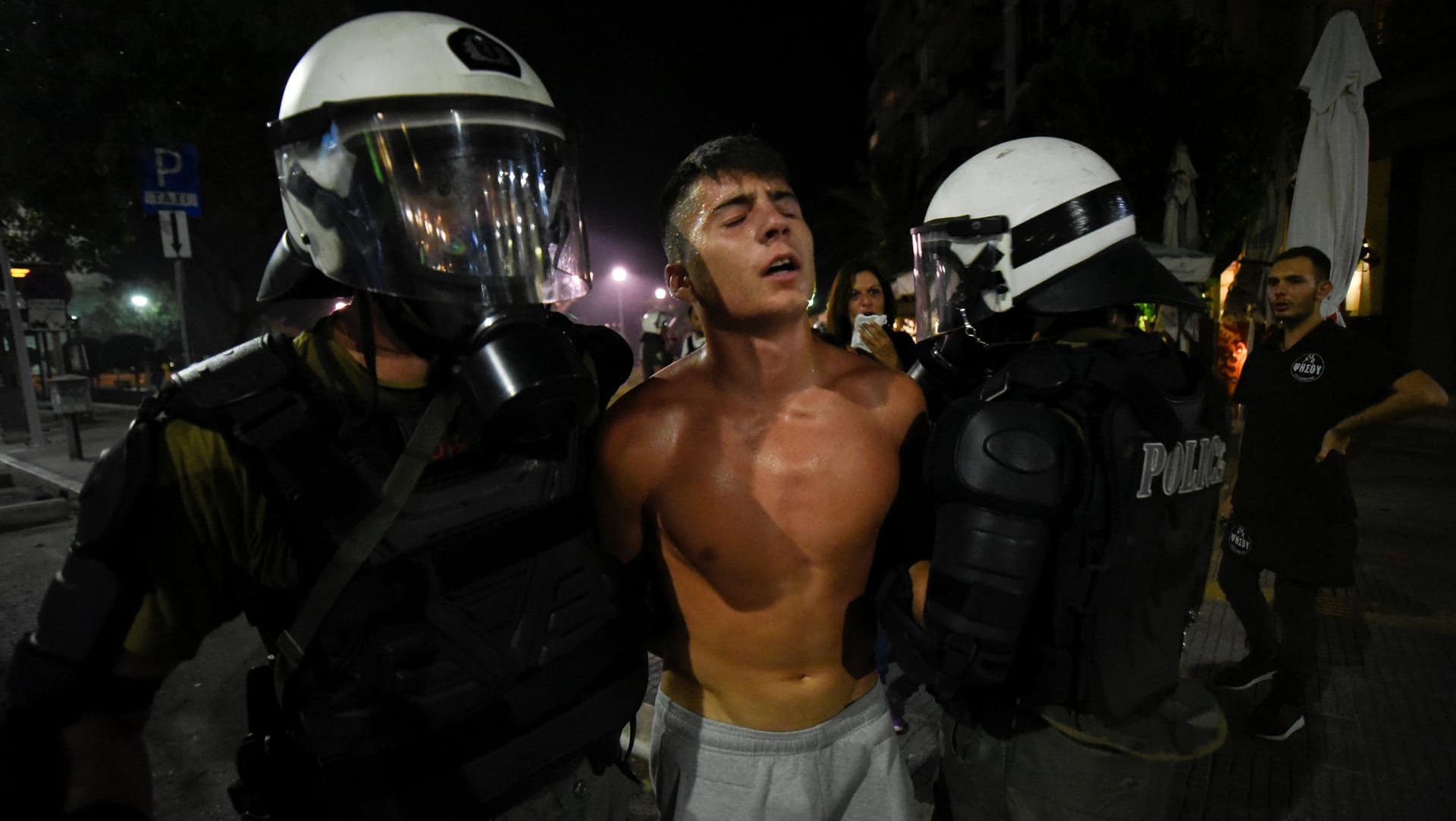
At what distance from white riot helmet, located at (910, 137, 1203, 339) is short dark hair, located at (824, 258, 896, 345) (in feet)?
7.31

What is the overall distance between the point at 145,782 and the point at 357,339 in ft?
2.67

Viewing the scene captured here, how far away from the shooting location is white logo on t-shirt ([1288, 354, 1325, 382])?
12.0ft

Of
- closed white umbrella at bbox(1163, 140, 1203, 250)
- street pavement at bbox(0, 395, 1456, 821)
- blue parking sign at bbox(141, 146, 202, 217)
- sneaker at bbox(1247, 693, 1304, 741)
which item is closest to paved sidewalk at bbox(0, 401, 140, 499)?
blue parking sign at bbox(141, 146, 202, 217)

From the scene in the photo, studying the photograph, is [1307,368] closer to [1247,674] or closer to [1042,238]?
[1247,674]

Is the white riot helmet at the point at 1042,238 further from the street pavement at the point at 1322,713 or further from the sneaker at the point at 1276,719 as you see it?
the sneaker at the point at 1276,719

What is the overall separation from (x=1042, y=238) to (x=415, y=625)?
1.71 metres

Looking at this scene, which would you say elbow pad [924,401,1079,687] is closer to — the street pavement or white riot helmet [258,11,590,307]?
white riot helmet [258,11,590,307]

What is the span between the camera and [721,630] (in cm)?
192

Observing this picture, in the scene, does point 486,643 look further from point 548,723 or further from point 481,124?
point 481,124

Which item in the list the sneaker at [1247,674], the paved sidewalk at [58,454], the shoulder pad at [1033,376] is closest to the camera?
the shoulder pad at [1033,376]

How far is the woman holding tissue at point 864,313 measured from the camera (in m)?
4.00

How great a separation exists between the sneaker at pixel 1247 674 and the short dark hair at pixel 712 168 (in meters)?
3.73

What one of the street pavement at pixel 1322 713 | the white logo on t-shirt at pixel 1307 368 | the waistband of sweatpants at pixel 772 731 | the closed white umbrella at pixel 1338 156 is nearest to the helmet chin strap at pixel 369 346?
the waistband of sweatpants at pixel 772 731

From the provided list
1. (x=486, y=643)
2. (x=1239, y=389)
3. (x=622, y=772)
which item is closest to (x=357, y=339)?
(x=486, y=643)
